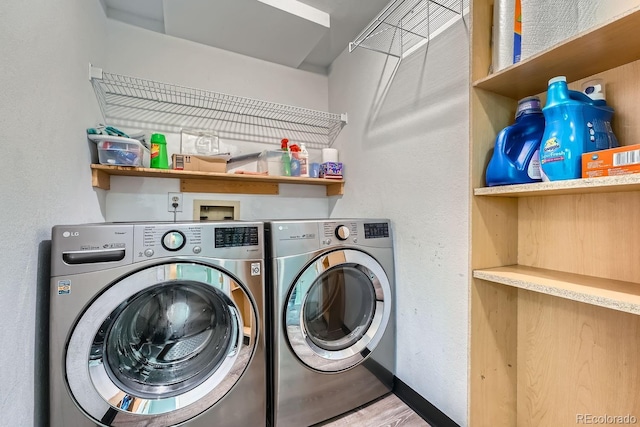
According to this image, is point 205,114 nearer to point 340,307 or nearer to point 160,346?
point 160,346

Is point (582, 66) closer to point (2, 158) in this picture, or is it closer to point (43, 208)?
point (2, 158)

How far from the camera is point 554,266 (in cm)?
96

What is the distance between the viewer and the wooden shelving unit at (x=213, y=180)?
139 cm

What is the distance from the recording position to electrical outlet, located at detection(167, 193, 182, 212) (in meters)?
1.71

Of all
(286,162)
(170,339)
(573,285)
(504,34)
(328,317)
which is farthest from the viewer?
(286,162)

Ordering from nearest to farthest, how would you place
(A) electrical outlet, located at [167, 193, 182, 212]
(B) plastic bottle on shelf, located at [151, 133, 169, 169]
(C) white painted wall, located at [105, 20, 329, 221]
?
1. (B) plastic bottle on shelf, located at [151, 133, 169, 169]
2. (C) white painted wall, located at [105, 20, 329, 221]
3. (A) electrical outlet, located at [167, 193, 182, 212]

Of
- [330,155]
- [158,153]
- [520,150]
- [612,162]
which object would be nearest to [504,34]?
[520,150]

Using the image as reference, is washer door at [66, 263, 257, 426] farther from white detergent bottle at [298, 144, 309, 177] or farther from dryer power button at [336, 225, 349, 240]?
white detergent bottle at [298, 144, 309, 177]

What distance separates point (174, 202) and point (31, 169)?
0.92 meters

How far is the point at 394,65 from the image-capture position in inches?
59.1

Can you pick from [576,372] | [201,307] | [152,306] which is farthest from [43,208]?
[576,372]

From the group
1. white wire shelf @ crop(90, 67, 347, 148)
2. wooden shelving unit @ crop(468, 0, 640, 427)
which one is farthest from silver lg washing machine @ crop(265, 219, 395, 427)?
white wire shelf @ crop(90, 67, 347, 148)

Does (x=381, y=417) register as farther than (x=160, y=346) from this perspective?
Yes

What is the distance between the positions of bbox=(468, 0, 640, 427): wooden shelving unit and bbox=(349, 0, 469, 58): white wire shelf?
0.20 m
